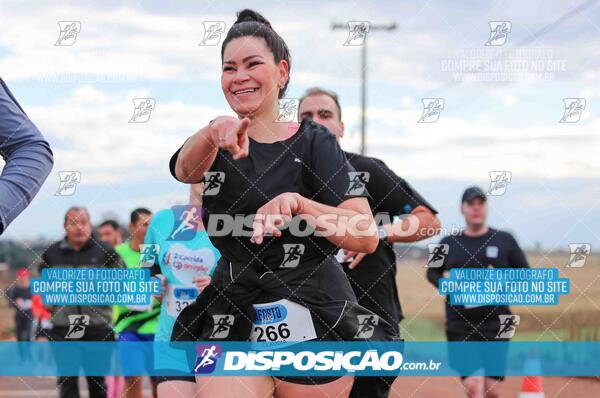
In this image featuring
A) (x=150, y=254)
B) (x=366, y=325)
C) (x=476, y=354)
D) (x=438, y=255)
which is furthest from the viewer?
(x=438, y=255)

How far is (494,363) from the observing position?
9781 millimetres

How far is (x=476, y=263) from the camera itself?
9.73 metres

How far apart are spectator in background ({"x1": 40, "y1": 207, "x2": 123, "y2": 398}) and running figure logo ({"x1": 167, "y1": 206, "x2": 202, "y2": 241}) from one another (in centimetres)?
337

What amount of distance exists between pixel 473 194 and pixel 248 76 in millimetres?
6011

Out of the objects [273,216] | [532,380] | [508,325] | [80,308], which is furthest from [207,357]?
[80,308]

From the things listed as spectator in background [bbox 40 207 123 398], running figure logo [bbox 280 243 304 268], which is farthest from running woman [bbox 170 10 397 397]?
spectator in background [bbox 40 207 123 398]

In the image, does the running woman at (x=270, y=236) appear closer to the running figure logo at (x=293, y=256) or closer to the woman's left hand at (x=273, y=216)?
the running figure logo at (x=293, y=256)

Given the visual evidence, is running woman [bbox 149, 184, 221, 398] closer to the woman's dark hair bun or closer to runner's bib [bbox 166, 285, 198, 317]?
runner's bib [bbox 166, 285, 198, 317]

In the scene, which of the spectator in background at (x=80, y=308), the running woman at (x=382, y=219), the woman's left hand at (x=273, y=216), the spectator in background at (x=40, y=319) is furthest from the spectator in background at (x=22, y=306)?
the woman's left hand at (x=273, y=216)

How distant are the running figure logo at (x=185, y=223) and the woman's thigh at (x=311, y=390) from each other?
3222 millimetres

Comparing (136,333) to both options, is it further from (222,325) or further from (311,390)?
(311,390)

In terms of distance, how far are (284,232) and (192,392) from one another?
1054 mm

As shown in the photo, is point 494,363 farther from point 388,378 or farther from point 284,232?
point 284,232

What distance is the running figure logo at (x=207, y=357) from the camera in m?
4.04
